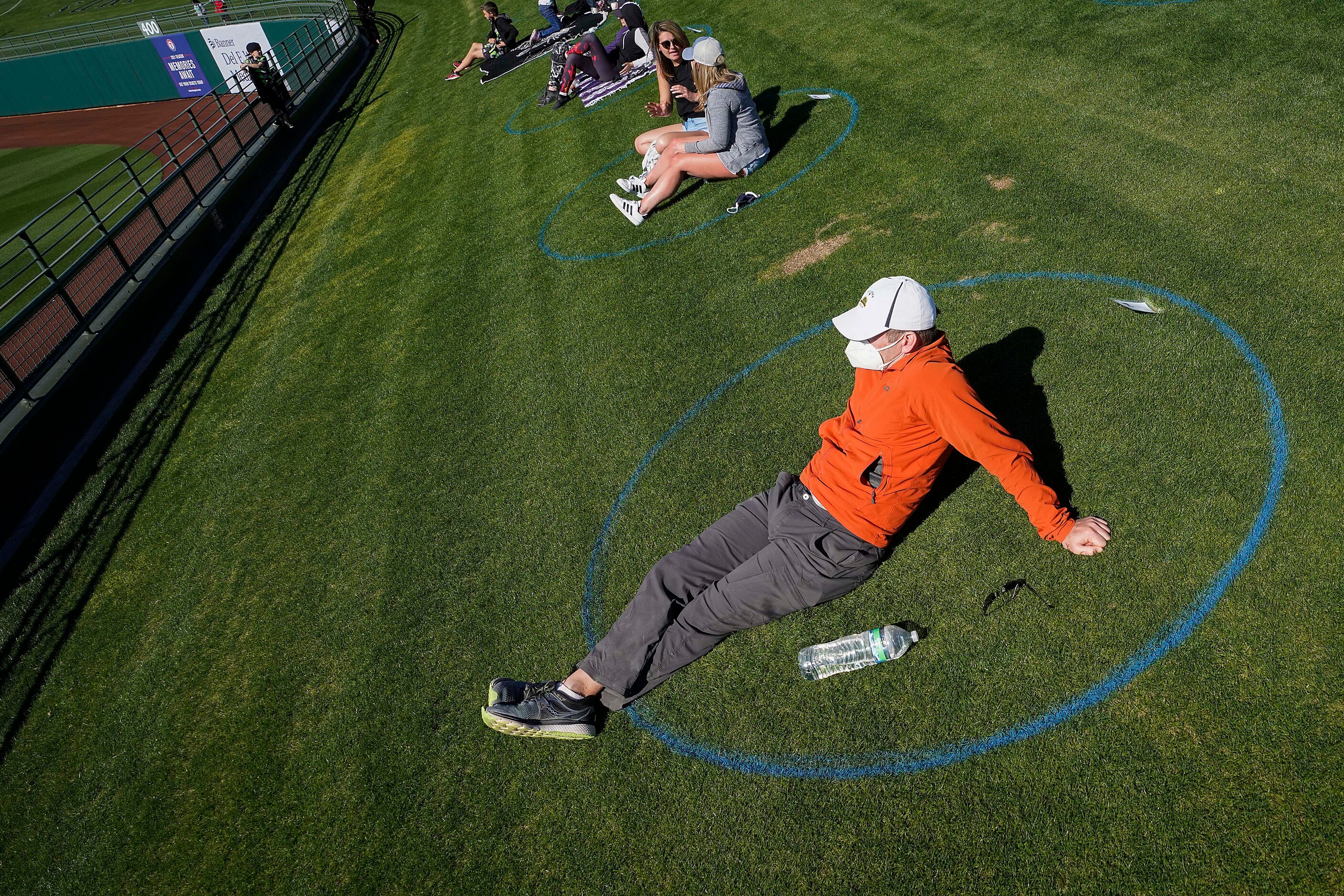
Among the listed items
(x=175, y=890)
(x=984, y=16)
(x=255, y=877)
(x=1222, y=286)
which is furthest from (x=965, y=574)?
(x=984, y=16)

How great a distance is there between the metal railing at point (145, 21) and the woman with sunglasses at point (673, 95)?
2403 centimetres

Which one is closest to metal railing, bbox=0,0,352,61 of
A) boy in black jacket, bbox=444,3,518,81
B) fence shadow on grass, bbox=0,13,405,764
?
boy in black jacket, bbox=444,3,518,81

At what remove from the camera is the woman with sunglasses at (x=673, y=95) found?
1023 cm

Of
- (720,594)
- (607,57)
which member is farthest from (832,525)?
(607,57)

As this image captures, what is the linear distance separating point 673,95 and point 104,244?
9076mm

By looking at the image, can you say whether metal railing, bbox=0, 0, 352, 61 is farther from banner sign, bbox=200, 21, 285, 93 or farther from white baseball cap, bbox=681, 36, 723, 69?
white baseball cap, bbox=681, 36, 723, 69

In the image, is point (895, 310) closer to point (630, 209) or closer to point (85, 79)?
point (630, 209)

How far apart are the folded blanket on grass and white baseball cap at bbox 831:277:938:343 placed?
11148 mm

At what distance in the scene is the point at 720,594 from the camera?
4.82 m

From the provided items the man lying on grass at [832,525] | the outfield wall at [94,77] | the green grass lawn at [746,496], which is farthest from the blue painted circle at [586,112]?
the outfield wall at [94,77]

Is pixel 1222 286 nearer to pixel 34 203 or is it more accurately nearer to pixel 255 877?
pixel 255 877

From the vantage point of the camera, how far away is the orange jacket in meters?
4.15

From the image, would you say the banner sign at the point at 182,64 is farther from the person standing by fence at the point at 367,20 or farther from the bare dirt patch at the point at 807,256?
the bare dirt patch at the point at 807,256

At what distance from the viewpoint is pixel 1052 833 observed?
363 cm
